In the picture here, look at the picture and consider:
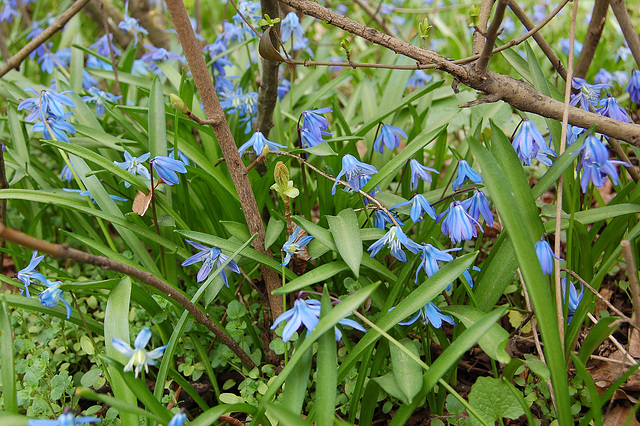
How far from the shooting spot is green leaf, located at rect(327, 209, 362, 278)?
140 cm

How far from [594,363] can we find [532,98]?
102 cm

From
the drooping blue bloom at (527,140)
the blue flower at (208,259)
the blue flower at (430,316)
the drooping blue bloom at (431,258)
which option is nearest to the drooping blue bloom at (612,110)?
the drooping blue bloom at (527,140)

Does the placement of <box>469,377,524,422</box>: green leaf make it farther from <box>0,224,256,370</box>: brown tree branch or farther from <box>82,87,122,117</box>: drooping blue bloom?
<box>82,87,122,117</box>: drooping blue bloom

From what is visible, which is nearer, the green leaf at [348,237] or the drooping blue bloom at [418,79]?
the green leaf at [348,237]

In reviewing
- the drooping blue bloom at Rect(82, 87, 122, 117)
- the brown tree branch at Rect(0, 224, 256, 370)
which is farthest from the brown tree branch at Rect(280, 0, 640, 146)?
the drooping blue bloom at Rect(82, 87, 122, 117)

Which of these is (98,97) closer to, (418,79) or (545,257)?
(418,79)

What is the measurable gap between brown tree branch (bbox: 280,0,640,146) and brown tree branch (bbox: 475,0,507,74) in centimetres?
3

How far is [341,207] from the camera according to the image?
1.89m

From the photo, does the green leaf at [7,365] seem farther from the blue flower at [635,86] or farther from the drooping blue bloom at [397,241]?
the blue flower at [635,86]

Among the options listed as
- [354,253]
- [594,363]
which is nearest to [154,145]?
[354,253]

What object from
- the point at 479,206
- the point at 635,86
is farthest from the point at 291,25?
the point at 635,86

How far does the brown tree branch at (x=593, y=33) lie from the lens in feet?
7.13

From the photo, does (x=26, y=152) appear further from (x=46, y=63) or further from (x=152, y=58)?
(x=46, y=63)

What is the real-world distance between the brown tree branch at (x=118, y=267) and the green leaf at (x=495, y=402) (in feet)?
2.56
